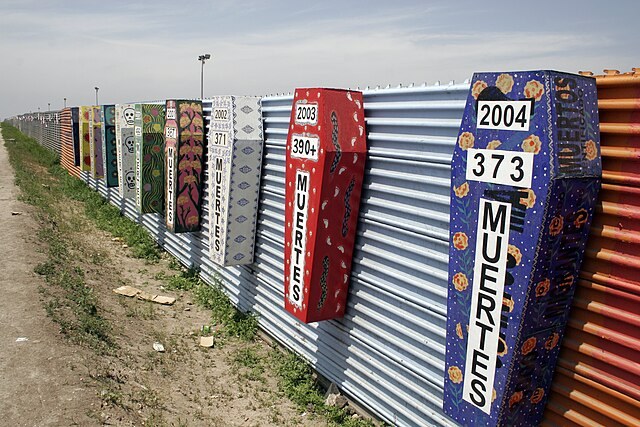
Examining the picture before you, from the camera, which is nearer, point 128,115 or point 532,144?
point 532,144

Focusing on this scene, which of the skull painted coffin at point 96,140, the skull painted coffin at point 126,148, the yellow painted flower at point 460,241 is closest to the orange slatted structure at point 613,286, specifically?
the yellow painted flower at point 460,241

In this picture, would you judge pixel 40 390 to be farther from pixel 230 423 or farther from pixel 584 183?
pixel 584 183

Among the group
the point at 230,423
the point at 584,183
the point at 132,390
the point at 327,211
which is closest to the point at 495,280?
the point at 584,183

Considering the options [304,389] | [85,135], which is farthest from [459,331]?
[85,135]

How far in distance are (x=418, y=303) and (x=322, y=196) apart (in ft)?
4.50

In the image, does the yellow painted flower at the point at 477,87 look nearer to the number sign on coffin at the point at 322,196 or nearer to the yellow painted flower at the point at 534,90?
the yellow painted flower at the point at 534,90

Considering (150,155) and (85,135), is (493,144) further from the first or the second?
(85,135)

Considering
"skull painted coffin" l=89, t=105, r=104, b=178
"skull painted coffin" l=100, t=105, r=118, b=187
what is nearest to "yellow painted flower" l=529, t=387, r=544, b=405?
"skull painted coffin" l=100, t=105, r=118, b=187

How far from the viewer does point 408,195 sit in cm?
477

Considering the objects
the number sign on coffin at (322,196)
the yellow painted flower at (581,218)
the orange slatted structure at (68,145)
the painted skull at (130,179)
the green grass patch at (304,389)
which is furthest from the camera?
the orange slatted structure at (68,145)

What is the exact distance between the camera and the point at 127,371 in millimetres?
6223

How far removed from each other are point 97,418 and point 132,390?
88cm

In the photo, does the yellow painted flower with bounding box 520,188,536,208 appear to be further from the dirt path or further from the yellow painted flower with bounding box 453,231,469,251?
the dirt path

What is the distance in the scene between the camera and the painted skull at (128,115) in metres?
12.2
